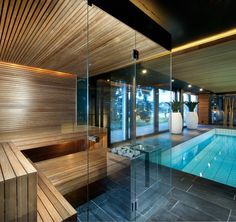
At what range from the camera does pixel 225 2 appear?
1733 millimetres

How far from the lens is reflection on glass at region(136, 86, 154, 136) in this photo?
4449mm

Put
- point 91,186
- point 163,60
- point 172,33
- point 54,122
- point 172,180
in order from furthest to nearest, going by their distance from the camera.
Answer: point 54,122
point 163,60
point 172,180
point 172,33
point 91,186

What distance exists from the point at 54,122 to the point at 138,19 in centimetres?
323

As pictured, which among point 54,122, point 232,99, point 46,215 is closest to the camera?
point 46,215

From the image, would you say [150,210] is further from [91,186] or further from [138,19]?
[138,19]

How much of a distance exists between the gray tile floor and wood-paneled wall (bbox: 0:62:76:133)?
233 centimetres

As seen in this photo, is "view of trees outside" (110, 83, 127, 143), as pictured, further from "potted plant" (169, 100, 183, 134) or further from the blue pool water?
"potted plant" (169, 100, 183, 134)

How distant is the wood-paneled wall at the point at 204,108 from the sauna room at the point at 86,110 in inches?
222

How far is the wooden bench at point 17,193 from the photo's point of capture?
94 cm

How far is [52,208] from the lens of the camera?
49.6 inches

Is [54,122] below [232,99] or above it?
below

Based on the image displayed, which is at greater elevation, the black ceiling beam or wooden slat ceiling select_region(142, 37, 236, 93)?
wooden slat ceiling select_region(142, 37, 236, 93)

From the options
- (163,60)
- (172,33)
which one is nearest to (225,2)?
(172,33)

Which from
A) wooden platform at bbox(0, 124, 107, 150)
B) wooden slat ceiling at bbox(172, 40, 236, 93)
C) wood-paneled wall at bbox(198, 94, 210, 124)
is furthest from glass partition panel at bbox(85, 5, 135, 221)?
wood-paneled wall at bbox(198, 94, 210, 124)
